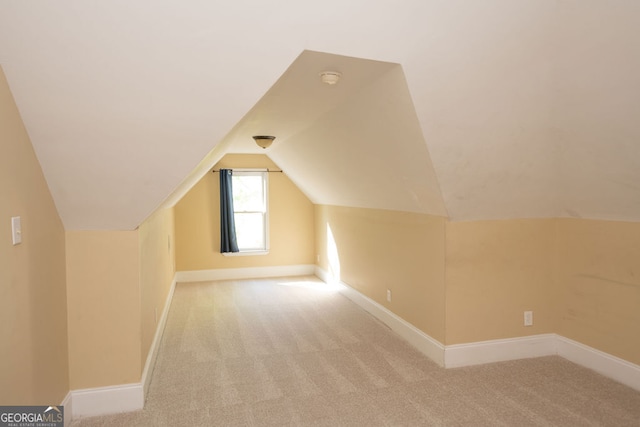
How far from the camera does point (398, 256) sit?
383 cm

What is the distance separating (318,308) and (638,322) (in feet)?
9.98

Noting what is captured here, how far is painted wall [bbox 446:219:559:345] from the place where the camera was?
3094mm

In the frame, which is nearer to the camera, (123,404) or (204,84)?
(204,84)

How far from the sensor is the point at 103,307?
2479 mm

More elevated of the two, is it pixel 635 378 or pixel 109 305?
pixel 109 305

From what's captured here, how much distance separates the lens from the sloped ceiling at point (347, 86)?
5.68 ft

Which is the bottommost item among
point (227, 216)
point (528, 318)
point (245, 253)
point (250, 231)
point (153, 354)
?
point (153, 354)

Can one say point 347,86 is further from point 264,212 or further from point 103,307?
point 264,212

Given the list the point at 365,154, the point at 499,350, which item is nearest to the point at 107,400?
the point at 365,154

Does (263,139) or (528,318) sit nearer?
(528,318)

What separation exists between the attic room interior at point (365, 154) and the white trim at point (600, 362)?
Result: 0.05ft

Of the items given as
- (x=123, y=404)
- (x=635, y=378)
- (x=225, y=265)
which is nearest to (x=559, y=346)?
→ (x=635, y=378)

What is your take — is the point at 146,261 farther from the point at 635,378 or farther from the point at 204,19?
the point at 635,378

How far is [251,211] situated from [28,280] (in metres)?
4.68
